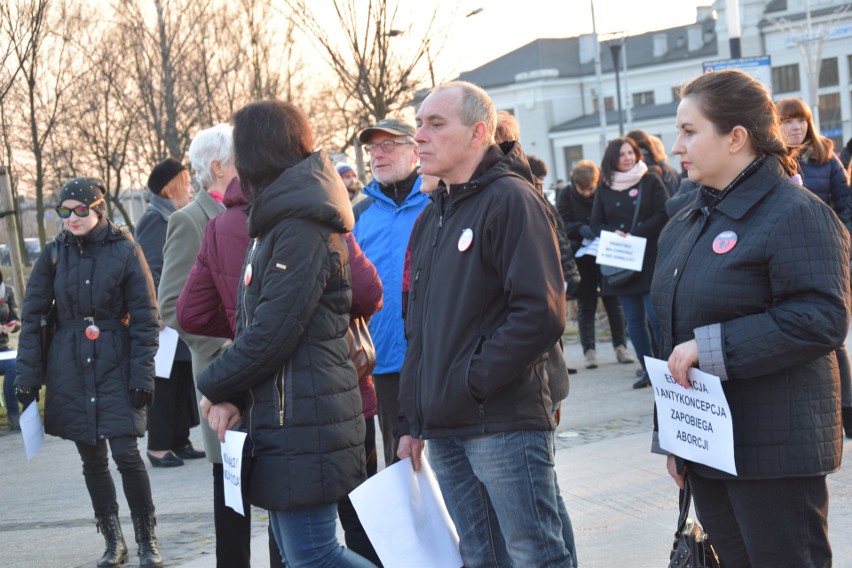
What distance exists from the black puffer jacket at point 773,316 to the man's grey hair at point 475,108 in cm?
82

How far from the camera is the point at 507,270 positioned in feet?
10.8

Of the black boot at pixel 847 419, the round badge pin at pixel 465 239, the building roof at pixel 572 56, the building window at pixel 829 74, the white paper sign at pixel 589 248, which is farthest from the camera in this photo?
the building roof at pixel 572 56

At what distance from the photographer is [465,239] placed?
133 inches

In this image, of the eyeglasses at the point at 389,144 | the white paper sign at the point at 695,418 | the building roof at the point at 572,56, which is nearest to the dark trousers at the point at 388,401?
the eyeglasses at the point at 389,144

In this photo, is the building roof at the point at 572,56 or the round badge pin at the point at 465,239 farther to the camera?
the building roof at the point at 572,56

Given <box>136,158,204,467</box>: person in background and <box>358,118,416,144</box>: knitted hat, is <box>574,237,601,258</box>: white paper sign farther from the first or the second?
<box>358,118,416,144</box>: knitted hat

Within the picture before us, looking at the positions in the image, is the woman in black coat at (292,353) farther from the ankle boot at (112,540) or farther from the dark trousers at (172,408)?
the dark trousers at (172,408)

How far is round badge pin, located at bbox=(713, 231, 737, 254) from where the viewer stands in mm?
3066

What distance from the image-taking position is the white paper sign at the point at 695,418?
10.0ft

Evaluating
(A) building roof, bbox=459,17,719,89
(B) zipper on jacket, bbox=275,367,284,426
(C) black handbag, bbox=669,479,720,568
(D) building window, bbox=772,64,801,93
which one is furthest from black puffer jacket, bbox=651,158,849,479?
(A) building roof, bbox=459,17,719,89

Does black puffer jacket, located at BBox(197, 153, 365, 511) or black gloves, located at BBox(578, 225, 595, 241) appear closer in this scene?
black puffer jacket, located at BBox(197, 153, 365, 511)

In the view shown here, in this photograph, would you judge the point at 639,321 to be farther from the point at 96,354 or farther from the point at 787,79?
the point at 787,79

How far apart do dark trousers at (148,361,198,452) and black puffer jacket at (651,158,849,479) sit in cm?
515

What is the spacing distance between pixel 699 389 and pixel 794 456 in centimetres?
31
